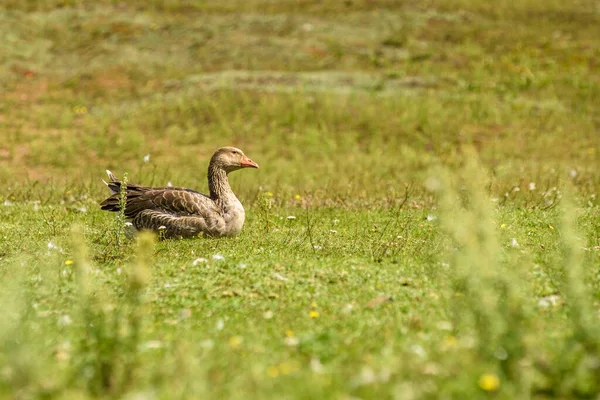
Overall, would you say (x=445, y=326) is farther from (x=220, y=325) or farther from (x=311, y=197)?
(x=311, y=197)

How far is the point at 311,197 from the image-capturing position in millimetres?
17109

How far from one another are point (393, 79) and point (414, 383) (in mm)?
27004

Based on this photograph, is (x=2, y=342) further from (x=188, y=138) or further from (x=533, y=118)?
(x=533, y=118)

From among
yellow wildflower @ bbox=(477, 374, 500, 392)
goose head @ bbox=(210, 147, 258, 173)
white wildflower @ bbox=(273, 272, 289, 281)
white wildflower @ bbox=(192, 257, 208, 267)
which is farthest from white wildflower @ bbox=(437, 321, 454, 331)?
goose head @ bbox=(210, 147, 258, 173)

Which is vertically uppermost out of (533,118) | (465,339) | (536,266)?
(465,339)

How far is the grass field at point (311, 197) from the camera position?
5.68 meters

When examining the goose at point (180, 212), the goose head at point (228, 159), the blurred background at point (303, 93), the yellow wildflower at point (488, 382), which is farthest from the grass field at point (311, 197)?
the goose head at point (228, 159)

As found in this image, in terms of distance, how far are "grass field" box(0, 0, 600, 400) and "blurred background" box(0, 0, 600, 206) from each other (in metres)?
0.13

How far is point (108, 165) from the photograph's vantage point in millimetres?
23125

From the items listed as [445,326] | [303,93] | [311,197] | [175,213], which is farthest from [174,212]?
[303,93]

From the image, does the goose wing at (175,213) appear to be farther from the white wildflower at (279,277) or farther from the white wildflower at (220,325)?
the white wildflower at (220,325)

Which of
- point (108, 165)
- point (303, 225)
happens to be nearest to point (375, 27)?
point (108, 165)

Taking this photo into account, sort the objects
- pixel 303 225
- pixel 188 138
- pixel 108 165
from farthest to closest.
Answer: pixel 188 138, pixel 108 165, pixel 303 225

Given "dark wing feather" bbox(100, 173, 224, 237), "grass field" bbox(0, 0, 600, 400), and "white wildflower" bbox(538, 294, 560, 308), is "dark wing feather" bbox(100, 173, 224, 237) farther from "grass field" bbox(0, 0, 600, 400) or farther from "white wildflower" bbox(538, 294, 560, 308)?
"white wildflower" bbox(538, 294, 560, 308)
